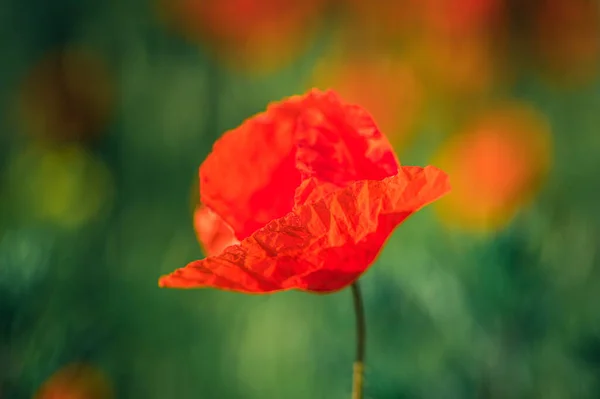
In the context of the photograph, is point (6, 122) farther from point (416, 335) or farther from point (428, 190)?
point (428, 190)

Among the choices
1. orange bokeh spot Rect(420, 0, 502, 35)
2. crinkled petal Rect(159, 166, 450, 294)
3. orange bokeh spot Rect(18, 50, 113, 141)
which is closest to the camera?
crinkled petal Rect(159, 166, 450, 294)

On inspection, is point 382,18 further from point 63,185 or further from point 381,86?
point 63,185

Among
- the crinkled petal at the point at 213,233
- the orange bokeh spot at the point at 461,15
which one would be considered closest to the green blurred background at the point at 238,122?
the orange bokeh spot at the point at 461,15

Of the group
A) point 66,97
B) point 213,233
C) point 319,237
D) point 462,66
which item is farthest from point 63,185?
point 319,237

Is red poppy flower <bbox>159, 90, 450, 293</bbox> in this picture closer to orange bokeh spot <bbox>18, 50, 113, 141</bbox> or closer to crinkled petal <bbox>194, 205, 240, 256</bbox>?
crinkled petal <bbox>194, 205, 240, 256</bbox>

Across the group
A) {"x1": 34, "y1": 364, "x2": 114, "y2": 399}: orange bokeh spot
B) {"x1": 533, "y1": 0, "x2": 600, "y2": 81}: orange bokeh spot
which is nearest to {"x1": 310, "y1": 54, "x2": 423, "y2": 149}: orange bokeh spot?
{"x1": 533, "y1": 0, "x2": 600, "y2": 81}: orange bokeh spot

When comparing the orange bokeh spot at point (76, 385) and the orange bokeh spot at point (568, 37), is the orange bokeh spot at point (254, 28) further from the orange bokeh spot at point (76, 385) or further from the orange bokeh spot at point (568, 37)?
the orange bokeh spot at point (76, 385)
